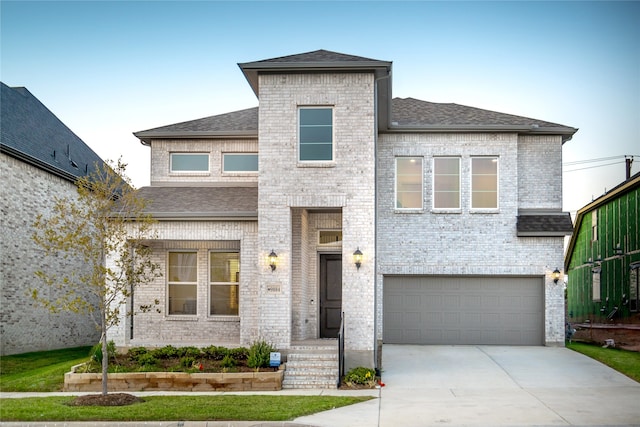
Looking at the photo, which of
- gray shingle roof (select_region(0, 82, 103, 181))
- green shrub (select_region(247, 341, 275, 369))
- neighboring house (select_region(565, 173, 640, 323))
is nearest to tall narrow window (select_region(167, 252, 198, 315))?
green shrub (select_region(247, 341, 275, 369))

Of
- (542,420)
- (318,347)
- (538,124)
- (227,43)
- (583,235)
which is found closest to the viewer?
(542,420)

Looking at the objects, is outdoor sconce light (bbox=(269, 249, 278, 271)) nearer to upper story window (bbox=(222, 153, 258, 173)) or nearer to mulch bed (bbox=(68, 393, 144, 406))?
mulch bed (bbox=(68, 393, 144, 406))

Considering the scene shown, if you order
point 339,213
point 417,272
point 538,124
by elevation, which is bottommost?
point 417,272

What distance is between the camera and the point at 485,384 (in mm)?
15836

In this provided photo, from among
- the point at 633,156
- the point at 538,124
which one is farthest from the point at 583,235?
the point at 538,124

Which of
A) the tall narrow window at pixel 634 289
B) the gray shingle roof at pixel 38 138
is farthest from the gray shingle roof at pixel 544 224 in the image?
the gray shingle roof at pixel 38 138

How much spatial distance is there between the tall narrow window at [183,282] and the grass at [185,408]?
20.6ft

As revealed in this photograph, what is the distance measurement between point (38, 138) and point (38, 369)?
29.3 feet

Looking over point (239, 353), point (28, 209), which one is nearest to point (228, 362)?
point (239, 353)

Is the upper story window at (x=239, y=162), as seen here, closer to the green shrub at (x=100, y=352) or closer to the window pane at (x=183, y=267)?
the window pane at (x=183, y=267)

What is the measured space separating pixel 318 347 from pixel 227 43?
8178mm

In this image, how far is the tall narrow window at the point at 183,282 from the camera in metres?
20.5

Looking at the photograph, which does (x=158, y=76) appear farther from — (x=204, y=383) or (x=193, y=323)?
(x=204, y=383)

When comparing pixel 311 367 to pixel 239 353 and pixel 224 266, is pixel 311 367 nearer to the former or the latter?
pixel 239 353
